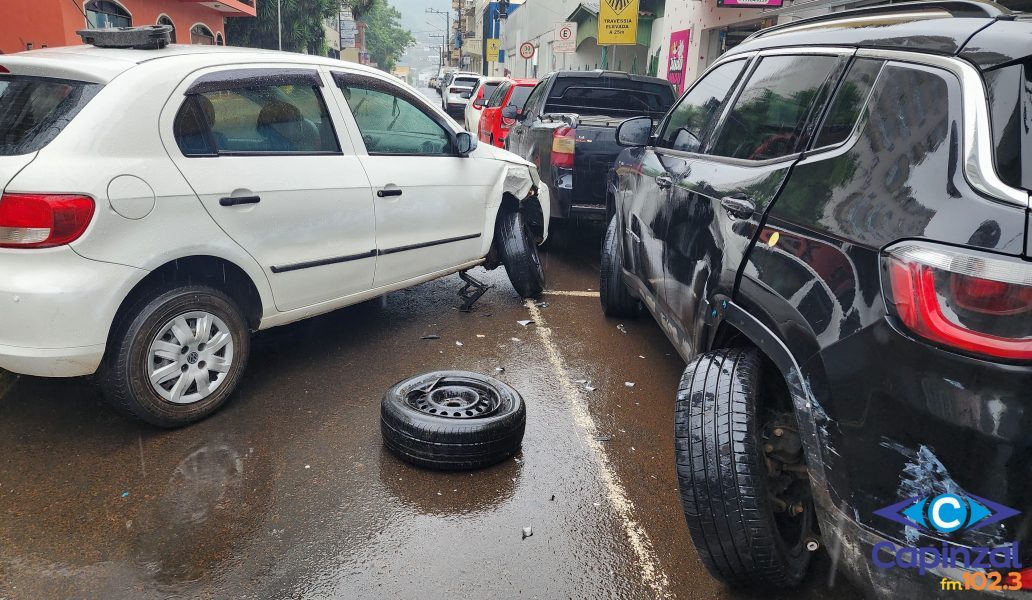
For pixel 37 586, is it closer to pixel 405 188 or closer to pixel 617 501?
pixel 617 501

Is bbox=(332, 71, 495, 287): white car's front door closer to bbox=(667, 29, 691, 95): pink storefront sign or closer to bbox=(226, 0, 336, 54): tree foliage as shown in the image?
bbox=(667, 29, 691, 95): pink storefront sign

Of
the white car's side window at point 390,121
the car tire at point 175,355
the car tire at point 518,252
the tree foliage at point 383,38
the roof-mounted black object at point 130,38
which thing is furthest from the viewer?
the tree foliage at point 383,38

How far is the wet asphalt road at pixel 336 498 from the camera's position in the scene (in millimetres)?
2619

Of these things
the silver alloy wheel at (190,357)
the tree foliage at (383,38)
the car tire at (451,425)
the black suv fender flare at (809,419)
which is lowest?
the car tire at (451,425)

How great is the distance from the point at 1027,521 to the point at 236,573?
2.44 metres

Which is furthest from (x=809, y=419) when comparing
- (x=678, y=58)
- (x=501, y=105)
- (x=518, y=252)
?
(x=678, y=58)

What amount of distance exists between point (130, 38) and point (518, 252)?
3069 mm

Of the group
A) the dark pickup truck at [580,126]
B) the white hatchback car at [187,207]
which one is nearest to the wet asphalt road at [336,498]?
the white hatchback car at [187,207]

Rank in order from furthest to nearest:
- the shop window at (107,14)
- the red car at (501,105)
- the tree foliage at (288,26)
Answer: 1. the tree foliage at (288,26)
2. the shop window at (107,14)
3. the red car at (501,105)

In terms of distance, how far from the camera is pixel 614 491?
3266mm

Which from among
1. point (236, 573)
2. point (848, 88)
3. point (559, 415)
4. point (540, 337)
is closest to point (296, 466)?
point (236, 573)

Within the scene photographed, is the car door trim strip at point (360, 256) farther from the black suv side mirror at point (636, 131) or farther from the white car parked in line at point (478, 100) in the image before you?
the white car parked in line at point (478, 100)

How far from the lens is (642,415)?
4043mm

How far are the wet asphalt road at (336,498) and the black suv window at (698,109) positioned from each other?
1489mm
